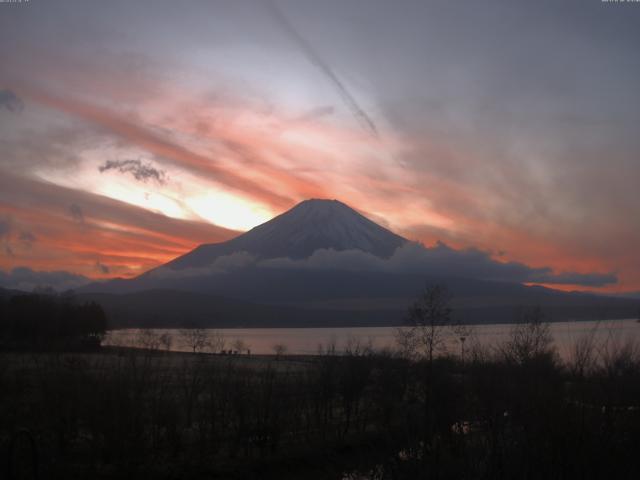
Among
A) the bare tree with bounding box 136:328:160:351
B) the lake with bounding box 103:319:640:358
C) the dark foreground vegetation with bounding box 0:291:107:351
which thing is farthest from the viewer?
the dark foreground vegetation with bounding box 0:291:107:351

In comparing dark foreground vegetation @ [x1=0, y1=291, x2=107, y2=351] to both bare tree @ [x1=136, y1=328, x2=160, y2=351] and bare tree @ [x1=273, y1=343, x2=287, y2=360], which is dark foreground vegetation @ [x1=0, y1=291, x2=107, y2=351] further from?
bare tree @ [x1=273, y1=343, x2=287, y2=360]

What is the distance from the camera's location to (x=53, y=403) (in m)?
15.9

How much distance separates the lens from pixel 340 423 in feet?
71.4

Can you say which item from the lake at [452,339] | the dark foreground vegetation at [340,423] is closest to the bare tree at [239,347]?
the lake at [452,339]

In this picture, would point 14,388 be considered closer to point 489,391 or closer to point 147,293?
point 489,391

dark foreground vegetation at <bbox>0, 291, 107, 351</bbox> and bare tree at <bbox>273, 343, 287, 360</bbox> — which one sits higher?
dark foreground vegetation at <bbox>0, 291, 107, 351</bbox>

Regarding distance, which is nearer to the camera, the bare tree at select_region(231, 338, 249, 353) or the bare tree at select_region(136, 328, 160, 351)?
the bare tree at select_region(136, 328, 160, 351)

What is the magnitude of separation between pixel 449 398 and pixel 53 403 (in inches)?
423

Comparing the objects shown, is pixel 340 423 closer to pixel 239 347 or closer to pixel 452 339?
pixel 452 339

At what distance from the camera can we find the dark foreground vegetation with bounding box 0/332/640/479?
8500 mm

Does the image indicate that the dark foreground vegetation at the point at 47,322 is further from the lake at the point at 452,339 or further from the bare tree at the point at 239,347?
the bare tree at the point at 239,347

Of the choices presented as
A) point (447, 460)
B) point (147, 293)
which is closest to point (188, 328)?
point (147, 293)

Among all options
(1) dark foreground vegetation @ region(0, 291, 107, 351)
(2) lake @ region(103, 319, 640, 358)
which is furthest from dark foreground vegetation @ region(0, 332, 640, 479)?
(1) dark foreground vegetation @ region(0, 291, 107, 351)

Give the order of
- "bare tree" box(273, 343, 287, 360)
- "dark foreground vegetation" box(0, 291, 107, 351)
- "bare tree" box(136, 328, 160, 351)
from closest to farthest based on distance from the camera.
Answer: "bare tree" box(136, 328, 160, 351) → "dark foreground vegetation" box(0, 291, 107, 351) → "bare tree" box(273, 343, 287, 360)
